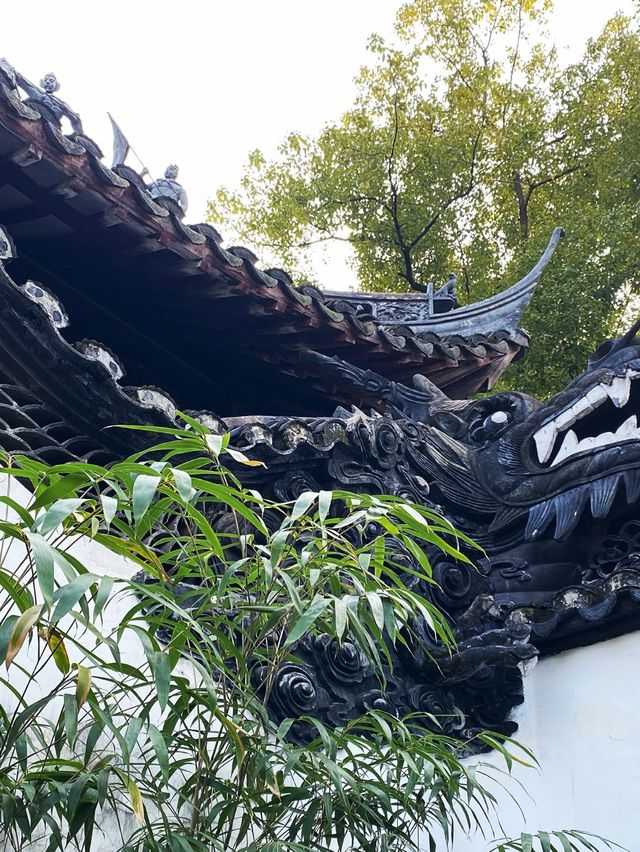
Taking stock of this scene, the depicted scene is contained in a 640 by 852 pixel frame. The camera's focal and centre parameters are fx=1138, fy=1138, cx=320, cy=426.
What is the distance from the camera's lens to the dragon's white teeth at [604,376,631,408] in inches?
165

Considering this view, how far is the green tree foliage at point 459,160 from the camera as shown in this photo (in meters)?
11.0

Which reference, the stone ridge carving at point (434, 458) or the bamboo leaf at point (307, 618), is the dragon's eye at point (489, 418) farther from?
the bamboo leaf at point (307, 618)

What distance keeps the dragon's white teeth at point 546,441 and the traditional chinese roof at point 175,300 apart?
87 cm

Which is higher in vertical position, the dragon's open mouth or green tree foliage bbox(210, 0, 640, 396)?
green tree foliage bbox(210, 0, 640, 396)

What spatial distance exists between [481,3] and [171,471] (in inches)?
420

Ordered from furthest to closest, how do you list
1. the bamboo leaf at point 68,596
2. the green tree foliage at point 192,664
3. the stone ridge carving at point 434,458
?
the stone ridge carving at point 434,458, the green tree foliage at point 192,664, the bamboo leaf at point 68,596

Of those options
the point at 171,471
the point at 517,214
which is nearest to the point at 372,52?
the point at 517,214

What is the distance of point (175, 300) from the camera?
445 cm

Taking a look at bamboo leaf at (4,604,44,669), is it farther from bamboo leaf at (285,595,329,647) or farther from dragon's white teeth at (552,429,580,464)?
dragon's white teeth at (552,429,580,464)

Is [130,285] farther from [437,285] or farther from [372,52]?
[372,52]

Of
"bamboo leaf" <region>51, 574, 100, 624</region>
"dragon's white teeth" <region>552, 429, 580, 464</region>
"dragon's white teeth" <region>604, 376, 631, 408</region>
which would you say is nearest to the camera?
"bamboo leaf" <region>51, 574, 100, 624</region>

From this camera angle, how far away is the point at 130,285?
173 inches

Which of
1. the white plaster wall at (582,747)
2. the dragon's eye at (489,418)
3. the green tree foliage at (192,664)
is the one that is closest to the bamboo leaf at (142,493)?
the green tree foliage at (192,664)

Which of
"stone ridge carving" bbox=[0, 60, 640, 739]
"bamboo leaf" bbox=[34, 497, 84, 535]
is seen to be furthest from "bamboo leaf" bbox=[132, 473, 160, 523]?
"stone ridge carving" bbox=[0, 60, 640, 739]
